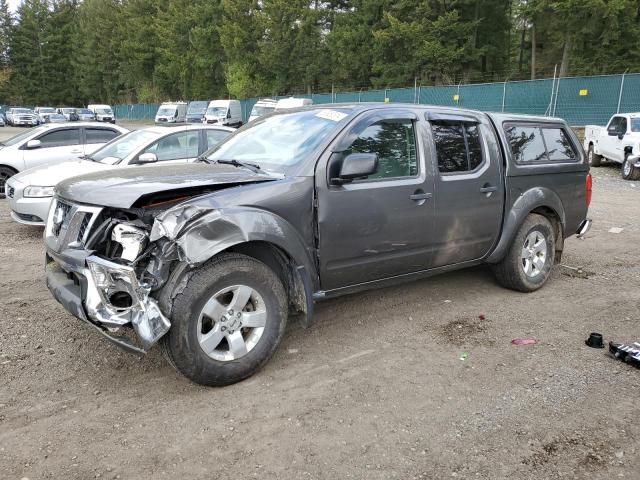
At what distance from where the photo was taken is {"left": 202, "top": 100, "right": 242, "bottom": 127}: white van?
30.6 meters

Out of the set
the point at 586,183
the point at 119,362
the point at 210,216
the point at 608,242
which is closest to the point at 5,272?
the point at 119,362

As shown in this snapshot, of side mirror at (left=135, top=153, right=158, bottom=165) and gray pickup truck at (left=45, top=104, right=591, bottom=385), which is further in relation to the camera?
side mirror at (left=135, top=153, right=158, bottom=165)

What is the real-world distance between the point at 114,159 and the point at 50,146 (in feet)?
11.1

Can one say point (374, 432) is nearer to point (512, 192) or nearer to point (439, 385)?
point (439, 385)

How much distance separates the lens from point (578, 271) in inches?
246

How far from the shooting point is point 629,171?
1435 cm

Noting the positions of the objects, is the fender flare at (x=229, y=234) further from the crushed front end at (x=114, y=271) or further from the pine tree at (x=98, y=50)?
the pine tree at (x=98, y=50)

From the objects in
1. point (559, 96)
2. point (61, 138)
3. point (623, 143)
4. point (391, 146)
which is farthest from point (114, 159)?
point (559, 96)

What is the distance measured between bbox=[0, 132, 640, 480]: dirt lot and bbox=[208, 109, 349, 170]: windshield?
1482 mm

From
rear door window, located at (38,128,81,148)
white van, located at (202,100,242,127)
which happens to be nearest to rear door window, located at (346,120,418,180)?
rear door window, located at (38,128,81,148)

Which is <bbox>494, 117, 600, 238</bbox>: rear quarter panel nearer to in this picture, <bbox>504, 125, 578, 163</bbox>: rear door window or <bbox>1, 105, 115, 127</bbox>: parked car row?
<bbox>504, 125, 578, 163</bbox>: rear door window

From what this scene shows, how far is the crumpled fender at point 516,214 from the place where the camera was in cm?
508

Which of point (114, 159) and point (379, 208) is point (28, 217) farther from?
point (379, 208)

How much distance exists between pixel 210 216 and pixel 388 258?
158 cm
